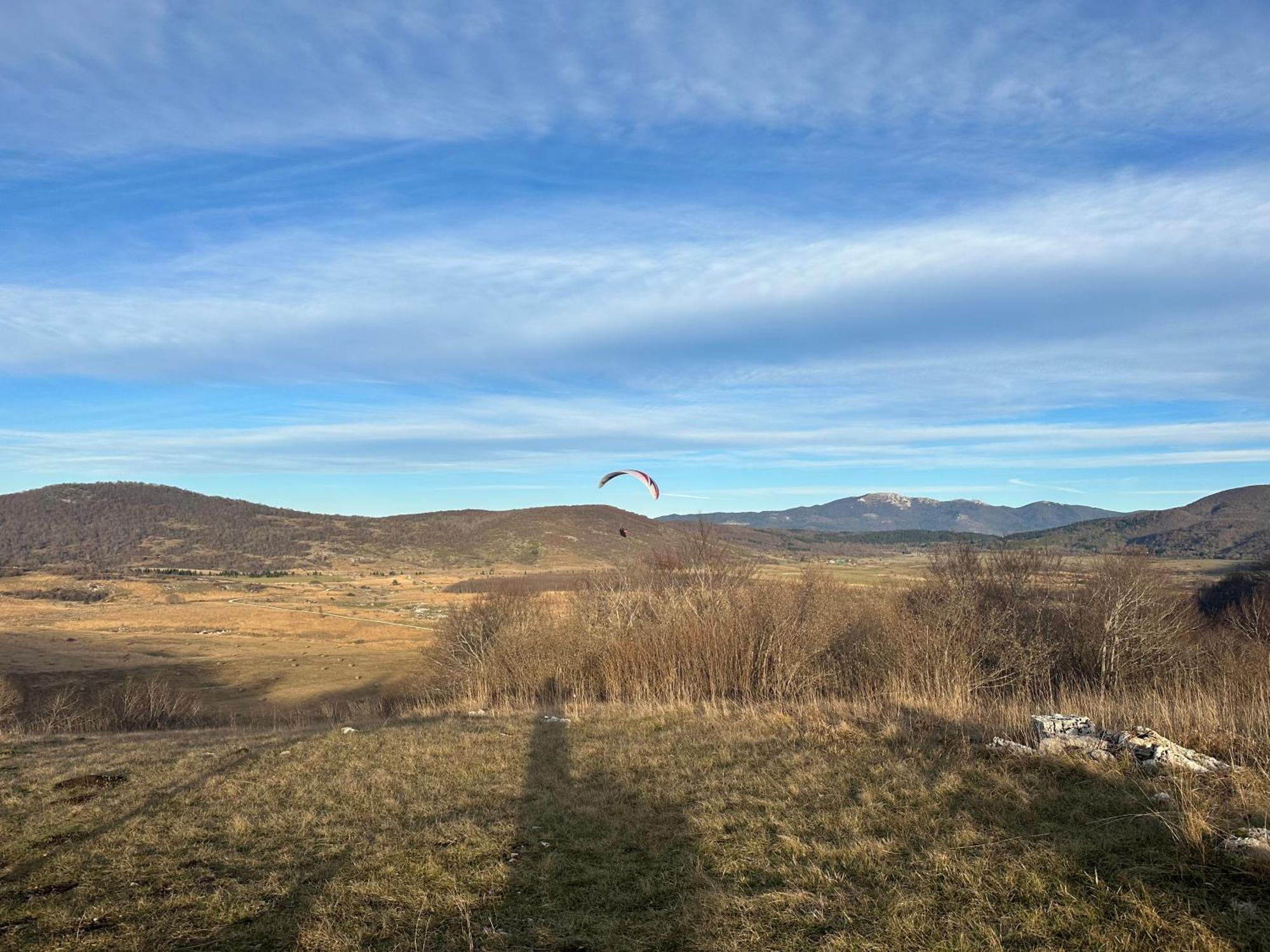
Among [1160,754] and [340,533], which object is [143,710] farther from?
[340,533]

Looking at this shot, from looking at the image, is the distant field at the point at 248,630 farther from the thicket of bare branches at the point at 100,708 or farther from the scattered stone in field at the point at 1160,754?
the scattered stone in field at the point at 1160,754

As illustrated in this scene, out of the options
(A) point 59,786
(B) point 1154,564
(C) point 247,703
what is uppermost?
(B) point 1154,564

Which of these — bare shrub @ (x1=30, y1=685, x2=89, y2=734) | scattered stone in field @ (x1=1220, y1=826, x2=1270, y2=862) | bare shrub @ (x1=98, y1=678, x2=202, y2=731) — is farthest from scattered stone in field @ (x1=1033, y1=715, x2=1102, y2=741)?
bare shrub @ (x1=98, y1=678, x2=202, y2=731)

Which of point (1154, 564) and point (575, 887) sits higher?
point (1154, 564)

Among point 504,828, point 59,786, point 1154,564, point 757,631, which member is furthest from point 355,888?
point 1154,564

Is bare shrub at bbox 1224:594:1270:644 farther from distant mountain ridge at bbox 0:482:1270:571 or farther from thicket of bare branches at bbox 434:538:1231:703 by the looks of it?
distant mountain ridge at bbox 0:482:1270:571

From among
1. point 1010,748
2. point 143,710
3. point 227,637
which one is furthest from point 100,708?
point 1010,748

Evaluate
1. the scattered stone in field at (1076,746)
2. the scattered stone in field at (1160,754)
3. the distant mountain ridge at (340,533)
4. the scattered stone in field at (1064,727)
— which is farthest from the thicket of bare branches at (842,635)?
the distant mountain ridge at (340,533)

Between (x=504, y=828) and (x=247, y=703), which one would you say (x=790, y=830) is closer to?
(x=504, y=828)

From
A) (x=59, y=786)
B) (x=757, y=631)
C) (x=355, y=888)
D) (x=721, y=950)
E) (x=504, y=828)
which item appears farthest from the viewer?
(x=757, y=631)
